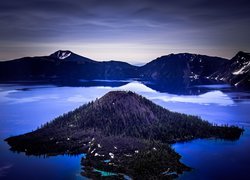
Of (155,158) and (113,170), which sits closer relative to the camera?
(113,170)

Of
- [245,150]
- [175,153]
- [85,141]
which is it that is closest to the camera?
[175,153]

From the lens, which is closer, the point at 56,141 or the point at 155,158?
the point at 155,158

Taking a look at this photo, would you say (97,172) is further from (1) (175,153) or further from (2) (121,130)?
(2) (121,130)

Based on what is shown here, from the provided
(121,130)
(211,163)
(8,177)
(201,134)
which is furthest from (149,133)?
(8,177)

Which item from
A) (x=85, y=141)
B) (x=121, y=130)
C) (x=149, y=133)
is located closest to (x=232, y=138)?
(x=149, y=133)

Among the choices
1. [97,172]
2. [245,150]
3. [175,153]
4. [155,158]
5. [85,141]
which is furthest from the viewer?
[85,141]

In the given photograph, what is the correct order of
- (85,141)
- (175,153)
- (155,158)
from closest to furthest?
(155,158) < (175,153) < (85,141)

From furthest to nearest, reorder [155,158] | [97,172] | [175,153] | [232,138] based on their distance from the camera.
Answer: [232,138], [175,153], [155,158], [97,172]

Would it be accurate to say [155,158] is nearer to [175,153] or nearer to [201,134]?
[175,153]
